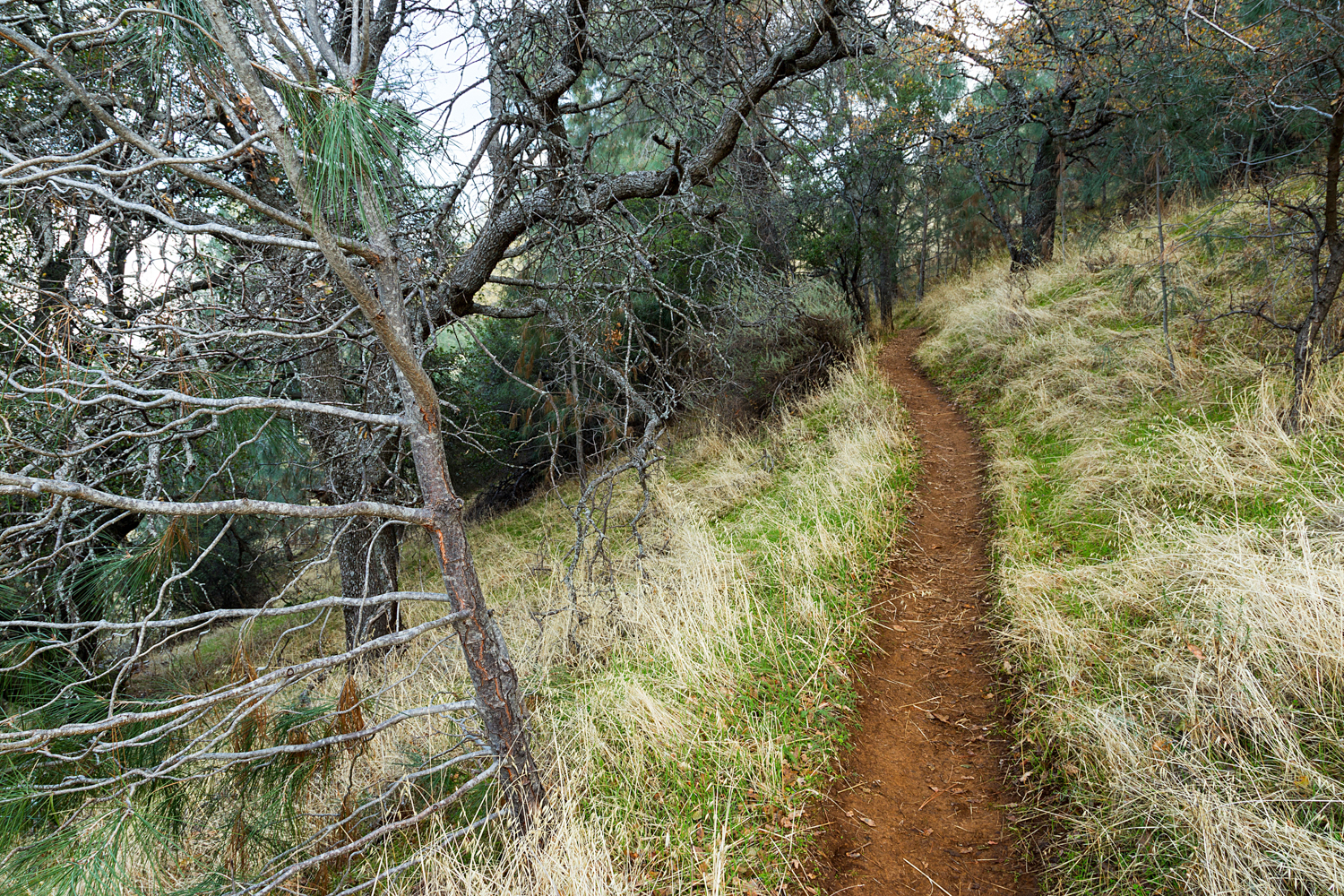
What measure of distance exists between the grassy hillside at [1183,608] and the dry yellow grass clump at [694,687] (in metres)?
0.98

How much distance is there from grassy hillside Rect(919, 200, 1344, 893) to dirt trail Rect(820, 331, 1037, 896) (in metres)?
0.20

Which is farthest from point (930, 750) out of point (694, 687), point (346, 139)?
point (346, 139)

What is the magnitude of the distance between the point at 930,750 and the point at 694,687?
123 centimetres

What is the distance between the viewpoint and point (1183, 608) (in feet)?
9.13

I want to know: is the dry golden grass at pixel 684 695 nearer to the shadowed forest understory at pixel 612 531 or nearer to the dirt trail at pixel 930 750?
the shadowed forest understory at pixel 612 531

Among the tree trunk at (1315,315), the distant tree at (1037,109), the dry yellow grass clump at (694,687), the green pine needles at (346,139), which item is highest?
the distant tree at (1037,109)

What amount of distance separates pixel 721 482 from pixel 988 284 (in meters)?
7.83

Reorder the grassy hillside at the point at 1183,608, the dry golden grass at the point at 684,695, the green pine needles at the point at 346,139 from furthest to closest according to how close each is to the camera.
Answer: the dry golden grass at the point at 684,695
the grassy hillside at the point at 1183,608
the green pine needles at the point at 346,139

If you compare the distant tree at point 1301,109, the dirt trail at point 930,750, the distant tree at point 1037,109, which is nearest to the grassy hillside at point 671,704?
the dirt trail at point 930,750

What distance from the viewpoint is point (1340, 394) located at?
12.0 feet

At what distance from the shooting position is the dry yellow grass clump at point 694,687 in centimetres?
235

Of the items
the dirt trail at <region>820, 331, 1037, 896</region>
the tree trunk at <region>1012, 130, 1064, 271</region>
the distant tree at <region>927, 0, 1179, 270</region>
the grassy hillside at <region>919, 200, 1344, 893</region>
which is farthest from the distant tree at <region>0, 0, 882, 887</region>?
the tree trunk at <region>1012, 130, 1064, 271</region>

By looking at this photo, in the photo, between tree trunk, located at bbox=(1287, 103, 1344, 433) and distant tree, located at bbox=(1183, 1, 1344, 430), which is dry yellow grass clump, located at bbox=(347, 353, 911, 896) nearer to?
tree trunk, located at bbox=(1287, 103, 1344, 433)

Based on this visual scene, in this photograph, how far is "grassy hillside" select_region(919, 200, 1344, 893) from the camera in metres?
2.01
